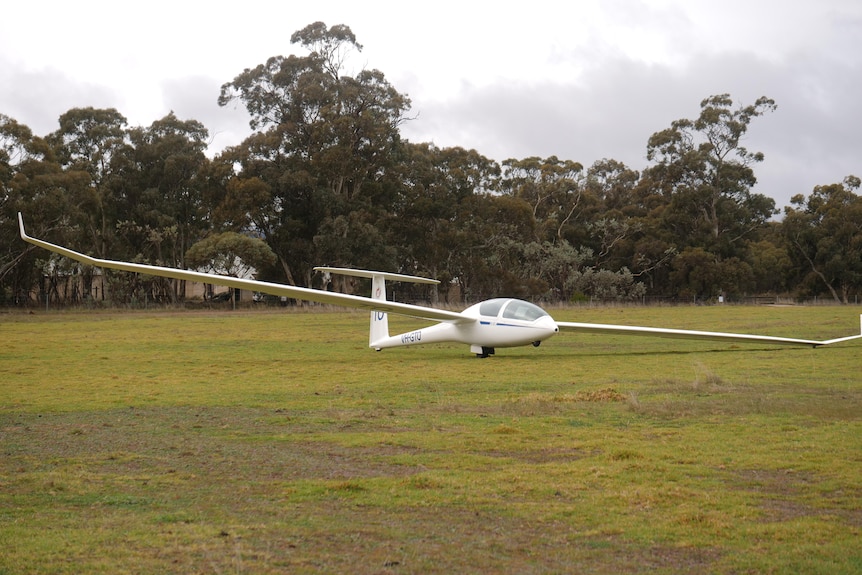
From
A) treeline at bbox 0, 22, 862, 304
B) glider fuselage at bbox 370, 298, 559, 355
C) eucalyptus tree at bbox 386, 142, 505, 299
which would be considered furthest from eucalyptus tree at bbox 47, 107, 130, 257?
glider fuselage at bbox 370, 298, 559, 355

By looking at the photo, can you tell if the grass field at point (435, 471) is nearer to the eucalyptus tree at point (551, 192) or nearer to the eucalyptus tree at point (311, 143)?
the eucalyptus tree at point (311, 143)

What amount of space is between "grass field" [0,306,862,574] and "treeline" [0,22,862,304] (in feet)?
141

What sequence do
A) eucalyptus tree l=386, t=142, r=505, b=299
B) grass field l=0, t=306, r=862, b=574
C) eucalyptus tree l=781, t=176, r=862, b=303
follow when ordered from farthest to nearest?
eucalyptus tree l=781, t=176, r=862, b=303 < eucalyptus tree l=386, t=142, r=505, b=299 < grass field l=0, t=306, r=862, b=574

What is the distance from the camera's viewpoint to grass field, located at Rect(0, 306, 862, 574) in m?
5.51

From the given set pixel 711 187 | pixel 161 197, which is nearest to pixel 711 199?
pixel 711 187

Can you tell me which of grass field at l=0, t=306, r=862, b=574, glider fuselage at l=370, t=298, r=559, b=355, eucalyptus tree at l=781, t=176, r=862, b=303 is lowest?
grass field at l=0, t=306, r=862, b=574

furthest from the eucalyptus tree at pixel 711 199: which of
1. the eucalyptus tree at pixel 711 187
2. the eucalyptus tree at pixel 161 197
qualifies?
the eucalyptus tree at pixel 161 197

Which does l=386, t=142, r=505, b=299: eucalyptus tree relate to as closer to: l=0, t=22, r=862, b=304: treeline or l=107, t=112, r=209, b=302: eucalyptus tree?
l=0, t=22, r=862, b=304: treeline

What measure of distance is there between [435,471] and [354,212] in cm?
5349

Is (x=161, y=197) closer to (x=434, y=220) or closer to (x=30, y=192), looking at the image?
(x=30, y=192)

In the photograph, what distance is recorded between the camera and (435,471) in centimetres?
786

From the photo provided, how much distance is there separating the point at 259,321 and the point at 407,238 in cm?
2660

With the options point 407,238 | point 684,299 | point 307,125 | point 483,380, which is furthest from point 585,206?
point 483,380

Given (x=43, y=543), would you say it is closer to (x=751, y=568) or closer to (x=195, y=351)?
(x=751, y=568)
